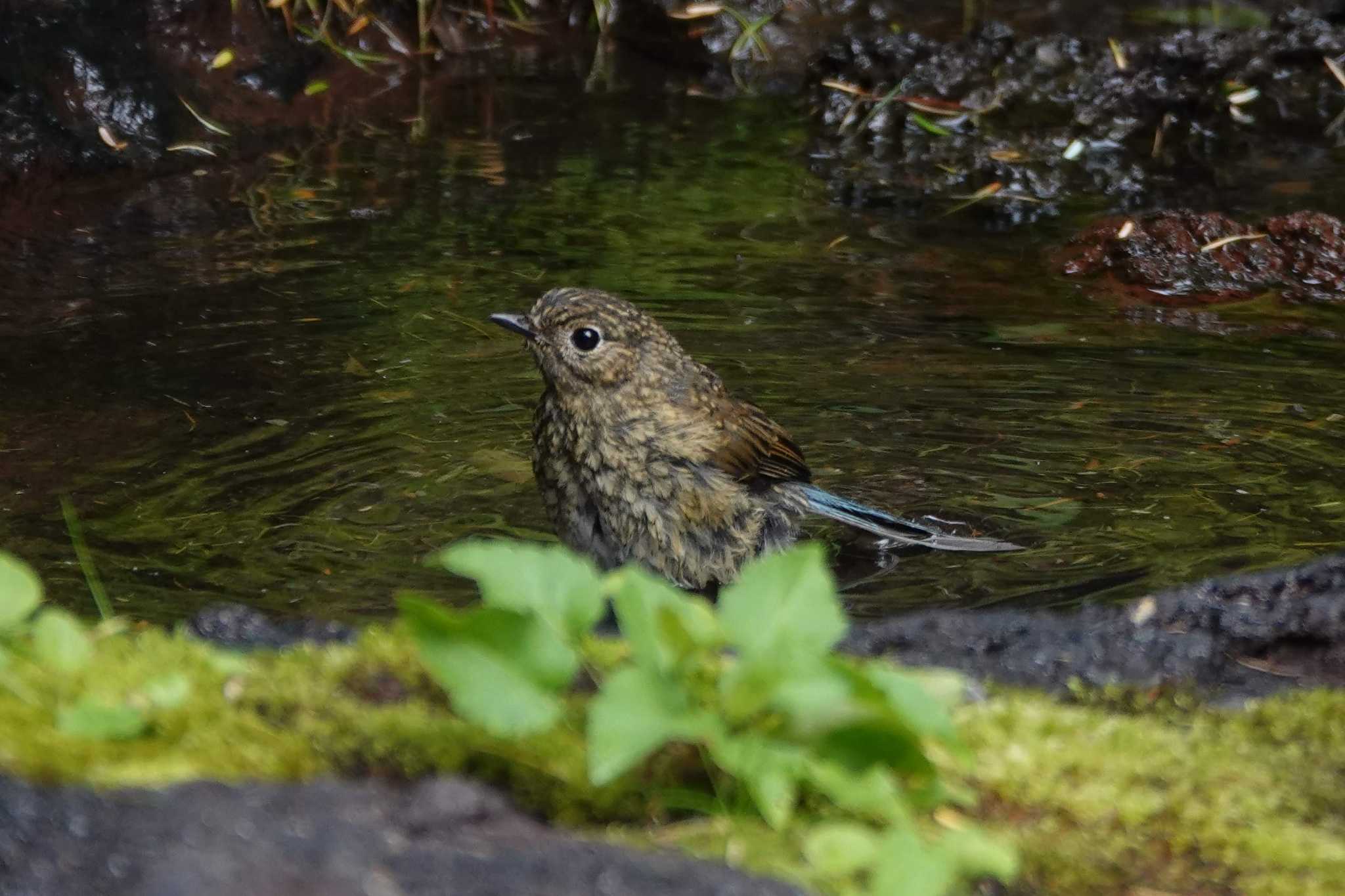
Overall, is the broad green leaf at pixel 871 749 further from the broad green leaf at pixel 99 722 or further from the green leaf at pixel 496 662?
the broad green leaf at pixel 99 722

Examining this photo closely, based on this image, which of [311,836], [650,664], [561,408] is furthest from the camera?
[561,408]

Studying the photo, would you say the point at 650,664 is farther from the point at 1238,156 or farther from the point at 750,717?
the point at 1238,156

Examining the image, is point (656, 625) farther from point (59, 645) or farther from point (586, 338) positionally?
point (586, 338)

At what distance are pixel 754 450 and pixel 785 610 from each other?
3.44m

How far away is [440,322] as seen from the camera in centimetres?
780

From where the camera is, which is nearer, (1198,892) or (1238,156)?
(1198,892)

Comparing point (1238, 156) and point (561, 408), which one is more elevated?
point (1238, 156)

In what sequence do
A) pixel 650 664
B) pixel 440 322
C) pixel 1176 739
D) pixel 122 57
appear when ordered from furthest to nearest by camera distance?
pixel 122 57
pixel 440 322
pixel 1176 739
pixel 650 664

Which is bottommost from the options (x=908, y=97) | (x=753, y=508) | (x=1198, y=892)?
(x=753, y=508)

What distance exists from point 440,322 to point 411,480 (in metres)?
1.74

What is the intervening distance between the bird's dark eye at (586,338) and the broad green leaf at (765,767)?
3.52 metres

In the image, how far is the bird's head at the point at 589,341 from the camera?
5918 millimetres

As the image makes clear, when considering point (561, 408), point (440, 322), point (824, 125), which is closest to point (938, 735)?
point (561, 408)

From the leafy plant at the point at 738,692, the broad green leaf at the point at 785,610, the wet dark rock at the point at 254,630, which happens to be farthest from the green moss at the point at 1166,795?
the wet dark rock at the point at 254,630
